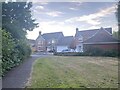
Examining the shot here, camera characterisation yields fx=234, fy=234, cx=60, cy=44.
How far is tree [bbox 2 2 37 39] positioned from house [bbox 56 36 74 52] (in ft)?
111

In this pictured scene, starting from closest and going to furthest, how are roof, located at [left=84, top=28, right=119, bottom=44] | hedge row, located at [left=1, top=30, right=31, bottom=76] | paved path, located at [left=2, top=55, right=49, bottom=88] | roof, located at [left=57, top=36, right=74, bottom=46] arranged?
paved path, located at [left=2, top=55, right=49, bottom=88] < hedge row, located at [left=1, top=30, right=31, bottom=76] < roof, located at [left=84, top=28, right=119, bottom=44] < roof, located at [left=57, top=36, right=74, bottom=46]

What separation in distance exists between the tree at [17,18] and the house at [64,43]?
33.8m

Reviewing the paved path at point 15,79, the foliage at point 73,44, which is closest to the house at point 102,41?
the foliage at point 73,44

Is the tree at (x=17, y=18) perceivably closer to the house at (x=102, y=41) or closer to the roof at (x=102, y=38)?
the house at (x=102, y=41)

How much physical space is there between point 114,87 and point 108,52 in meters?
29.1

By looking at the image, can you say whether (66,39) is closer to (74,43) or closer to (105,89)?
(74,43)

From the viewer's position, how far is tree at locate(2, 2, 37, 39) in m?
19.7

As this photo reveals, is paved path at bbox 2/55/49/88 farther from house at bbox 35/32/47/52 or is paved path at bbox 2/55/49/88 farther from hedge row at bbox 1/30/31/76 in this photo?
house at bbox 35/32/47/52

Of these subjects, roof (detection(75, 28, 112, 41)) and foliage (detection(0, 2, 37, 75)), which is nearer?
foliage (detection(0, 2, 37, 75))

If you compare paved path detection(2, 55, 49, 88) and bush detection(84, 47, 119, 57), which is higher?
bush detection(84, 47, 119, 57)

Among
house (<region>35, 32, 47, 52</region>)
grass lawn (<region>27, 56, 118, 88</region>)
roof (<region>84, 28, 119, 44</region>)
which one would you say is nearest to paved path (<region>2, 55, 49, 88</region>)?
grass lawn (<region>27, 56, 118, 88</region>)

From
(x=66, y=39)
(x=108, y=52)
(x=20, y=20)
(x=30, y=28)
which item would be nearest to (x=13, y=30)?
(x=20, y=20)

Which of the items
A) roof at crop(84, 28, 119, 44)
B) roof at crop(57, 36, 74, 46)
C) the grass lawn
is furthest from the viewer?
roof at crop(57, 36, 74, 46)

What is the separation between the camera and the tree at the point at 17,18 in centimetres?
1967
